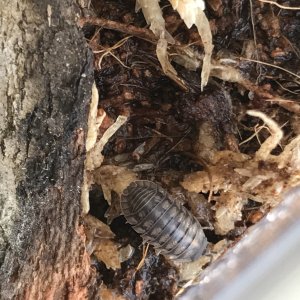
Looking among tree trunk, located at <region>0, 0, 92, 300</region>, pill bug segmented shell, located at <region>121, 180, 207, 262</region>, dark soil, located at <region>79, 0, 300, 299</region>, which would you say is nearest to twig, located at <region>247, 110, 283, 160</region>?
dark soil, located at <region>79, 0, 300, 299</region>

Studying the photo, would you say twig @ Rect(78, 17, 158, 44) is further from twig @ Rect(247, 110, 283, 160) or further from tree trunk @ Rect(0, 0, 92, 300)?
twig @ Rect(247, 110, 283, 160)

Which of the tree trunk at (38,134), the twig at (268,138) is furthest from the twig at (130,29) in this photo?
the twig at (268,138)

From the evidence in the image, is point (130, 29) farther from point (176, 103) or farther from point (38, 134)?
point (38, 134)

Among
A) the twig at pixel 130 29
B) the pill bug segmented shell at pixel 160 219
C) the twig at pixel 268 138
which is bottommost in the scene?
the pill bug segmented shell at pixel 160 219

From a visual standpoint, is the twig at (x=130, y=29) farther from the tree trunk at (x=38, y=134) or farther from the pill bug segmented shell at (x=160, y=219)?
the pill bug segmented shell at (x=160, y=219)

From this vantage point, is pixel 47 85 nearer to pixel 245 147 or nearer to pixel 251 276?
pixel 245 147
